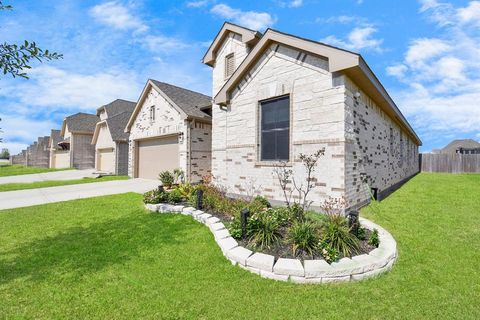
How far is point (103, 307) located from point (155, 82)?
14678 mm

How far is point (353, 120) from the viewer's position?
7004mm

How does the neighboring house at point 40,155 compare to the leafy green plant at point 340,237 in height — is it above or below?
above

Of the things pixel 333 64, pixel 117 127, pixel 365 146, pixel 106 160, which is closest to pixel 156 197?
pixel 333 64

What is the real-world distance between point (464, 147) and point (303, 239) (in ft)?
162

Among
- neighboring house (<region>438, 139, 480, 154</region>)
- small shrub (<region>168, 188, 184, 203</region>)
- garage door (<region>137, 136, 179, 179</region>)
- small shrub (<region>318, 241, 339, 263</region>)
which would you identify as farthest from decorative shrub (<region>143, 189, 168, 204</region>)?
neighboring house (<region>438, 139, 480, 154</region>)

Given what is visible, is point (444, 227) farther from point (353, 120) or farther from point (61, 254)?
point (61, 254)

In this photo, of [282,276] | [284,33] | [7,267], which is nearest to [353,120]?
[284,33]

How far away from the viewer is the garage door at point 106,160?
68.4ft

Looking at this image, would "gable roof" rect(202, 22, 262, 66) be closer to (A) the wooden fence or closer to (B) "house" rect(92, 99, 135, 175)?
(B) "house" rect(92, 99, 135, 175)

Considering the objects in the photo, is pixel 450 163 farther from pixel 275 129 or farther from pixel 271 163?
pixel 271 163

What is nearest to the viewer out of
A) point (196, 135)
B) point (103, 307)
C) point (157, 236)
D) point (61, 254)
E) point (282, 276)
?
point (103, 307)

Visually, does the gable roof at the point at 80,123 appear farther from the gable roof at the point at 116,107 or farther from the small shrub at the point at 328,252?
the small shrub at the point at 328,252

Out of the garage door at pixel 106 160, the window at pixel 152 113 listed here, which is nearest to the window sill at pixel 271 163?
the window at pixel 152 113

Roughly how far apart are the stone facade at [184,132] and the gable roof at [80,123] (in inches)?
616
